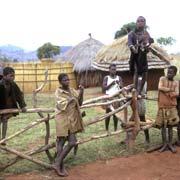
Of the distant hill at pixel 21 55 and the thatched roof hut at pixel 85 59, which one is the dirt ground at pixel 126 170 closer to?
the thatched roof hut at pixel 85 59

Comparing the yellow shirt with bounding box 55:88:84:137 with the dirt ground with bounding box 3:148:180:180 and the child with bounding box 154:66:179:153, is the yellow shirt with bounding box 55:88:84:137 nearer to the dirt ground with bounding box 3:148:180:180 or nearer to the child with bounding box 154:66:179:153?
the dirt ground with bounding box 3:148:180:180

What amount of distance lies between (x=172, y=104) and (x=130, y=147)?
1.06m

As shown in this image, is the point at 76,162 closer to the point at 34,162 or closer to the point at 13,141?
the point at 34,162

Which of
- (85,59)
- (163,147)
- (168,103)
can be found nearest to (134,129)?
(163,147)

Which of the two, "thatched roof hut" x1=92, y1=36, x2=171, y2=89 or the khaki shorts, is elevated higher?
"thatched roof hut" x1=92, y1=36, x2=171, y2=89

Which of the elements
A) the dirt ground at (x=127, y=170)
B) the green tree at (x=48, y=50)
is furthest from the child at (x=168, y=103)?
the green tree at (x=48, y=50)

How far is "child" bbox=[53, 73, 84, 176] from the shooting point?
5.91 metres

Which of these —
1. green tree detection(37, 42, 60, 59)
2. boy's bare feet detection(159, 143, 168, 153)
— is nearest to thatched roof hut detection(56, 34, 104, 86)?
green tree detection(37, 42, 60, 59)

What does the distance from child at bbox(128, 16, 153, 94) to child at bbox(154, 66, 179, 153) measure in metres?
0.44

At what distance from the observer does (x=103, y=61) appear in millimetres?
18609

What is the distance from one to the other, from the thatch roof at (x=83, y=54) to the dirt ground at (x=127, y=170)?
50.0ft

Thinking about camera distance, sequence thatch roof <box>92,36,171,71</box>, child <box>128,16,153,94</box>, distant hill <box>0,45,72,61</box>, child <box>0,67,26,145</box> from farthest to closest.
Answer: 1. distant hill <box>0,45,72,61</box>
2. thatch roof <box>92,36,171,71</box>
3. child <box>128,16,153,94</box>
4. child <box>0,67,26,145</box>

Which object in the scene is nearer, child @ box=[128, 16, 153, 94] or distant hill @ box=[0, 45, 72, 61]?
Answer: child @ box=[128, 16, 153, 94]

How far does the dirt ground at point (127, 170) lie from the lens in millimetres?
5945
